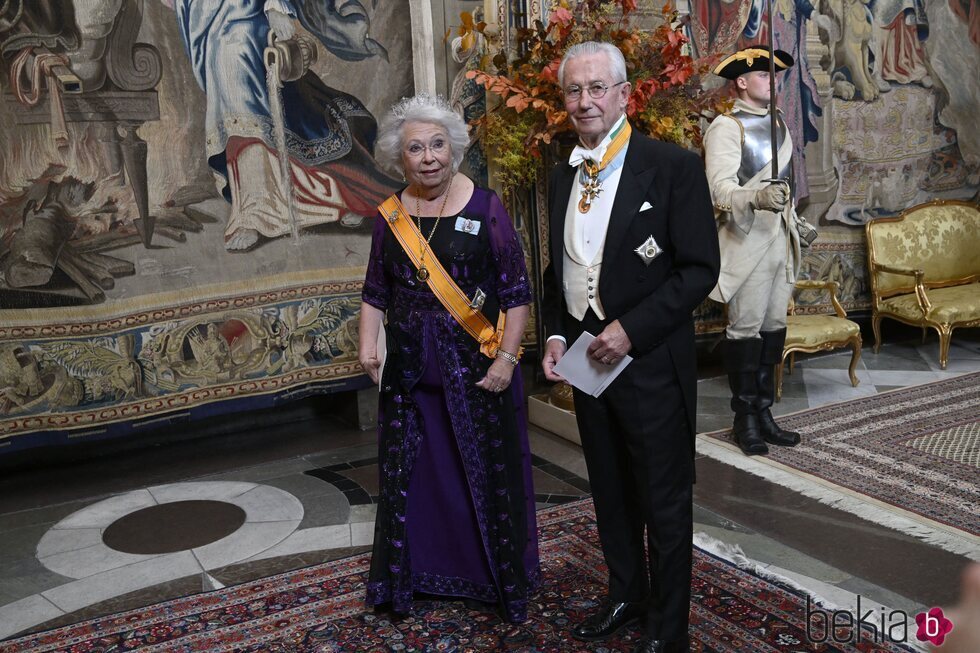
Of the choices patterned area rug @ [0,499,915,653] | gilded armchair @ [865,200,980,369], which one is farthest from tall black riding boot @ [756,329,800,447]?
gilded armchair @ [865,200,980,369]

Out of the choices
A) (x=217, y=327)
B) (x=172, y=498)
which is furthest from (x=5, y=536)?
(x=217, y=327)

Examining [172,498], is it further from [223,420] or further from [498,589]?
[498,589]

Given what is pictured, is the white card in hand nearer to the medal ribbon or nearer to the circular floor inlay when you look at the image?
the medal ribbon

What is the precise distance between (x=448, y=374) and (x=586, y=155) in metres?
0.94

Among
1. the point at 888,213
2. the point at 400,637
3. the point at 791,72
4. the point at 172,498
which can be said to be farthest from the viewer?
the point at 888,213

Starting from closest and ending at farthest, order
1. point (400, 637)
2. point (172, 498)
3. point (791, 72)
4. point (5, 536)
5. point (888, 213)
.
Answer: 1. point (400, 637)
2. point (5, 536)
3. point (172, 498)
4. point (791, 72)
5. point (888, 213)

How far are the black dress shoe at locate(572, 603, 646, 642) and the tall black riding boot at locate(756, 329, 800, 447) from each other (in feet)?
7.55

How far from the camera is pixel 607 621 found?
10.4 feet

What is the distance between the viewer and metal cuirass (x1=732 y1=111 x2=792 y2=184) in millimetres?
5039

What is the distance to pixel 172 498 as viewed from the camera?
491 cm

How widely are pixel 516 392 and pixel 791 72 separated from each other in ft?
15.0

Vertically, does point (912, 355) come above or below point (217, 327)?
below

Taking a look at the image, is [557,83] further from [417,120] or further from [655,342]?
[655,342]

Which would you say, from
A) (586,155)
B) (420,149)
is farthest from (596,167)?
A: (420,149)
